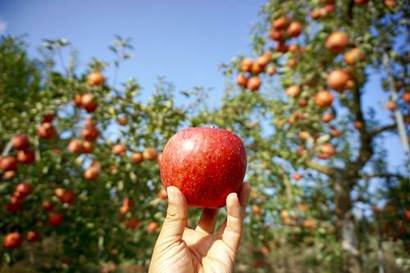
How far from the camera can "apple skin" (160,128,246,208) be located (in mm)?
1920

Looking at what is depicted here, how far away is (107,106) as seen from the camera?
5086 mm

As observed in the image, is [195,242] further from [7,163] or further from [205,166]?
[7,163]

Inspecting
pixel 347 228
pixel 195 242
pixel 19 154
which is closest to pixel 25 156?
pixel 19 154

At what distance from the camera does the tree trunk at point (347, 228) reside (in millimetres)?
6742

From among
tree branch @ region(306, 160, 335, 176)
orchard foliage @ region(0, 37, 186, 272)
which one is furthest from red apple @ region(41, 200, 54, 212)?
tree branch @ region(306, 160, 335, 176)

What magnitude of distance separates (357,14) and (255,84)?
263cm

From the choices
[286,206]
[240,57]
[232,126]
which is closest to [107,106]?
[232,126]

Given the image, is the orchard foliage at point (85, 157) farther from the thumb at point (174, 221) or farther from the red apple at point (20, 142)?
the thumb at point (174, 221)

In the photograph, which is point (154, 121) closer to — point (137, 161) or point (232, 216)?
point (137, 161)

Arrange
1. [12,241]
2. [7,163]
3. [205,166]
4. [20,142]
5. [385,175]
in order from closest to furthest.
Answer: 1. [205,166]
2. [20,142]
3. [7,163]
4. [12,241]
5. [385,175]

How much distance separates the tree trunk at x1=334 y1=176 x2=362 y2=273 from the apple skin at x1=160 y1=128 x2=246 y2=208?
5.67 meters

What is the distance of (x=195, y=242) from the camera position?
1.97m

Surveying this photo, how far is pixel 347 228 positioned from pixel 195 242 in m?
6.00

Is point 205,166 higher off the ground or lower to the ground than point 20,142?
lower
